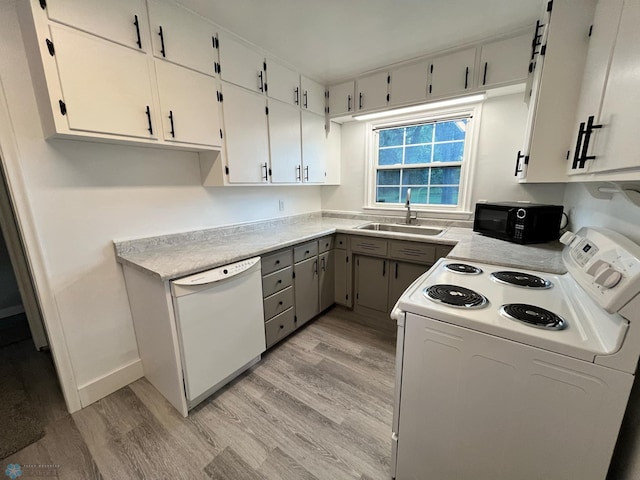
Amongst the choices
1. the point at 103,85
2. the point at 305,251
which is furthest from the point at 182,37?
the point at 305,251

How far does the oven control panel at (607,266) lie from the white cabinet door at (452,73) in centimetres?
164

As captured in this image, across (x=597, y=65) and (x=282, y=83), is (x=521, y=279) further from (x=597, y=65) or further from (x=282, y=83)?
(x=282, y=83)

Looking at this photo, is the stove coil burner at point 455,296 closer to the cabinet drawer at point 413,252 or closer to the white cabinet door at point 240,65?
the cabinet drawer at point 413,252

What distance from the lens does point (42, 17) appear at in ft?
4.01

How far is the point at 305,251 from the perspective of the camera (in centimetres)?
246

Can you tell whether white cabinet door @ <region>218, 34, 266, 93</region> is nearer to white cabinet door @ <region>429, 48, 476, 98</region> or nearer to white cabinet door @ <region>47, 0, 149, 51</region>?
white cabinet door @ <region>47, 0, 149, 51</region>

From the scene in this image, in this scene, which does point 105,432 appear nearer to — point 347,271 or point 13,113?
point 13,113

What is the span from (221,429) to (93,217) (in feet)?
5.10

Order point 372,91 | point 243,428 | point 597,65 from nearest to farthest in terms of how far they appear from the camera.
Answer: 1. point 597,65
2. point 243,428
3. point 372,91

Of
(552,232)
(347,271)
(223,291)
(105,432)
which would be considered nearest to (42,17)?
(223,291)

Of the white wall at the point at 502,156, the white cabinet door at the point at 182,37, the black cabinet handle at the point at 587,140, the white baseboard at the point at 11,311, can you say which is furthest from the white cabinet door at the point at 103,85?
the white baseboard at the point at 11,311

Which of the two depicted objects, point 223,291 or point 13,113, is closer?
point 13,113

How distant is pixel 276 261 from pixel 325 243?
701 millimetres

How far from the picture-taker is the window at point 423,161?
2672mm
